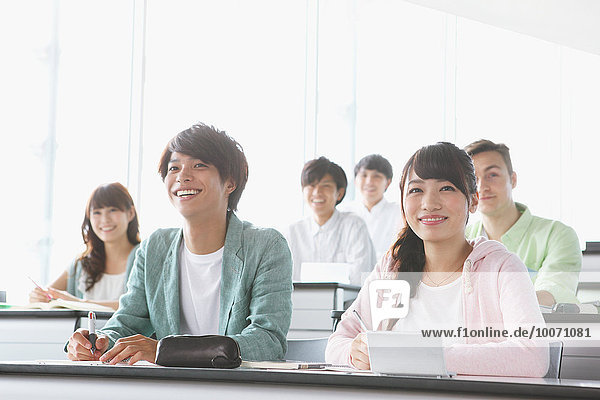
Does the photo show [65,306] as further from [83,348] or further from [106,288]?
[83,348]

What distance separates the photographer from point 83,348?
70.6 inches

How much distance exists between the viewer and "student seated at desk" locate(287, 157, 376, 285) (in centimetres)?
454

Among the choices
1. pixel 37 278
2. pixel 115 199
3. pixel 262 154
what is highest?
pixel 262 154

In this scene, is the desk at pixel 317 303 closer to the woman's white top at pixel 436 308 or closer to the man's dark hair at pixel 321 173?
the man's dark hair at pixel 321 173

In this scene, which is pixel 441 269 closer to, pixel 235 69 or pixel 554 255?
pixel 554 255

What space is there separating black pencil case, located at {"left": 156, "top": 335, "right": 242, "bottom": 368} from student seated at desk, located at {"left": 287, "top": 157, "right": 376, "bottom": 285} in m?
2.99

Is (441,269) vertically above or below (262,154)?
below

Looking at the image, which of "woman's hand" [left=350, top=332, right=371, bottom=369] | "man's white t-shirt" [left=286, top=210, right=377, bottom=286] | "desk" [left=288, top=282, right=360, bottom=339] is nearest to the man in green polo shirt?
"desk" [left=288, top=282, right=360, bottom=339]

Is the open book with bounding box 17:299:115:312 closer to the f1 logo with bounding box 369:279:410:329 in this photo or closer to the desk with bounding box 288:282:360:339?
the desk with bounding box 288:282:360:339

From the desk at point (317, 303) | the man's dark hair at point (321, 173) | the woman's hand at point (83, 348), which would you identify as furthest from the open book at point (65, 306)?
the man's dark hair at point (321, 173)

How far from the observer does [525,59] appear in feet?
21.7

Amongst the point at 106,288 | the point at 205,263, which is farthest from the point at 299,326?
the point at 205,263

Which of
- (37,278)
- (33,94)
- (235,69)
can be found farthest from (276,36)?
(37,278)

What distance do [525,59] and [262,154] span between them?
2313mm
